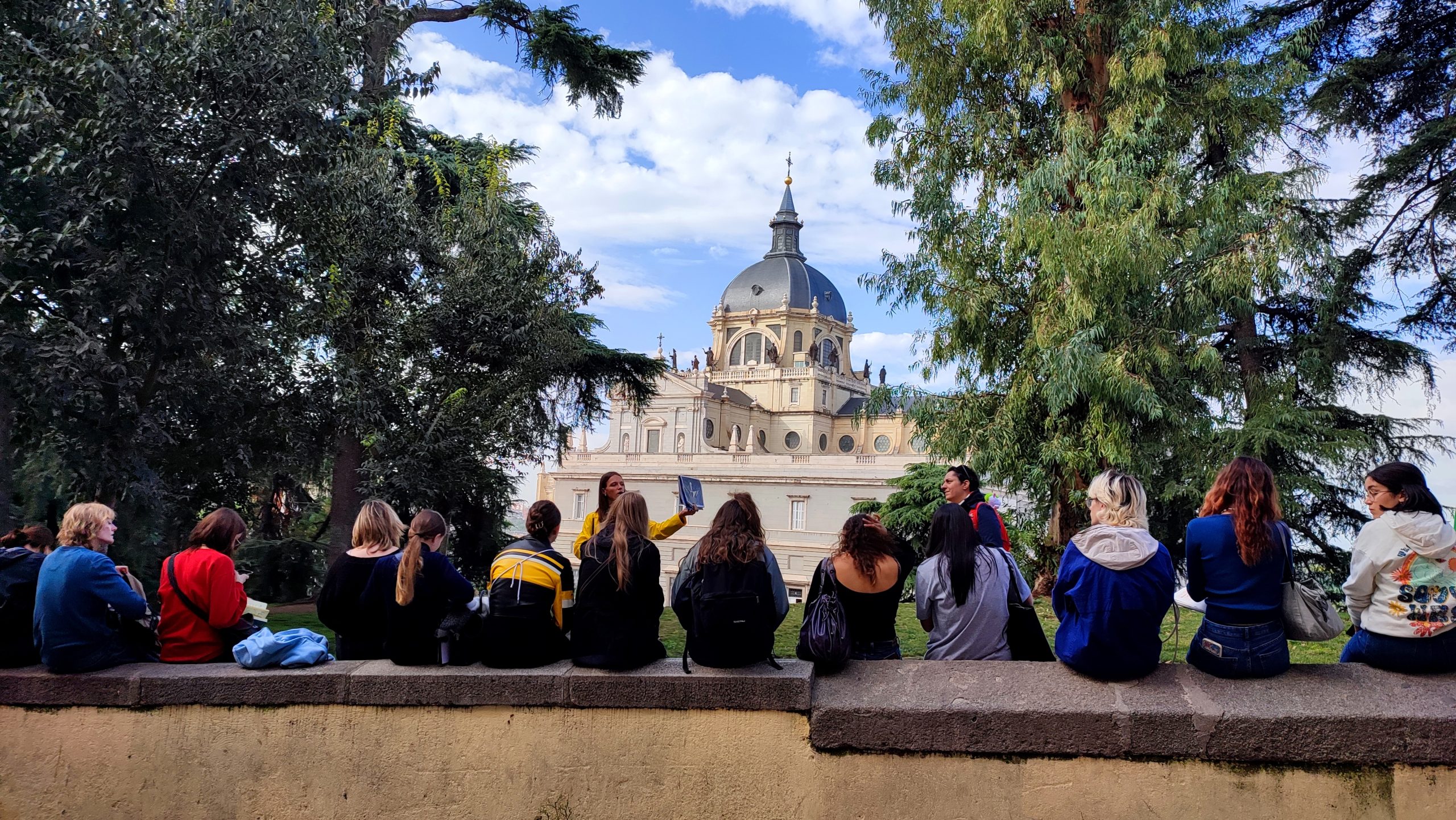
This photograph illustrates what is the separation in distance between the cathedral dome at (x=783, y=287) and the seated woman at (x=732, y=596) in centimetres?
7903

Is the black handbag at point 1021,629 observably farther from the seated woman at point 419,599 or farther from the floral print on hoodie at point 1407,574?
the seated woman at point 419,599

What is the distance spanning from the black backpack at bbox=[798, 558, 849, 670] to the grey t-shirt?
52 centimetres

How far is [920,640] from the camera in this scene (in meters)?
8.85

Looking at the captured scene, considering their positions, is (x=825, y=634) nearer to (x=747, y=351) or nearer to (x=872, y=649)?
(x=872, y=649)

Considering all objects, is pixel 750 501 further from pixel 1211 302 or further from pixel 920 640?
pixel 1211 302

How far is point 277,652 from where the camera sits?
3.89 m

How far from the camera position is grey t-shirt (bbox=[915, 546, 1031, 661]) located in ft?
13.3

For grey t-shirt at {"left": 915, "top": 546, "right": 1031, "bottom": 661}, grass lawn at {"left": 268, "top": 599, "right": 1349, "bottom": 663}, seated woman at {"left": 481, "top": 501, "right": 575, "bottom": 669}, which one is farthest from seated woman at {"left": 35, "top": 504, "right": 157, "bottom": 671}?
grey t-shirt at {"left": 915, "top": 546, "right": 1031, "bottom": 661}

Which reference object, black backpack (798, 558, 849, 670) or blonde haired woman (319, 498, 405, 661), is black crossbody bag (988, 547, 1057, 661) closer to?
black backpack (798, 558, 849, 670)

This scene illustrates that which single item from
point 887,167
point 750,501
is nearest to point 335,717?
point 750,501

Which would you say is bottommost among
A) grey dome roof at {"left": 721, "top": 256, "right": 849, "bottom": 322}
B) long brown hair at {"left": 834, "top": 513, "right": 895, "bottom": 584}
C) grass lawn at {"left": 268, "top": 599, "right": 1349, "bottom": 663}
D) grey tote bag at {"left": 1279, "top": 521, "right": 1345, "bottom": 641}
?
grass lawn at {"left": 268, "top": 599, "right": 1349, "bottom": 663}

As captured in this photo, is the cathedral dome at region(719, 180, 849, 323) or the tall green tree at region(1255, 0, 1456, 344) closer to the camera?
the tall green tree at region(1255, 0, 1456, 344)

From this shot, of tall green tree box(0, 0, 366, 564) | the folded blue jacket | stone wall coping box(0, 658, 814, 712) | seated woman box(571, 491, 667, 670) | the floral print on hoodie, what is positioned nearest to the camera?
the floral print on hoodie

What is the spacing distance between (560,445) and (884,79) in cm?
755
